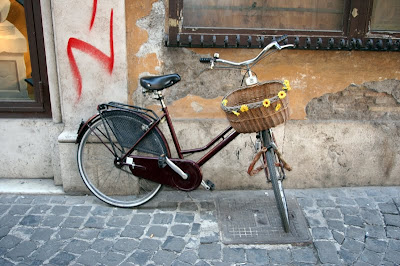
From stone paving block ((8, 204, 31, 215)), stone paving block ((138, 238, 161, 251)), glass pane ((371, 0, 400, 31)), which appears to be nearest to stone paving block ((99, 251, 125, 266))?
stone paving block ((138, 238, 161, 251))

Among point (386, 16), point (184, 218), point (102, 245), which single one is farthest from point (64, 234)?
point (386, 16)

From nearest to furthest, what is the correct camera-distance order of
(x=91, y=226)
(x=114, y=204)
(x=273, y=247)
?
(x=273, y=247) → (x=91, y=226) → (x=114, y=204)

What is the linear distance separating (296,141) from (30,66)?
9.76 ft

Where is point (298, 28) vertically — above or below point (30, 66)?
above

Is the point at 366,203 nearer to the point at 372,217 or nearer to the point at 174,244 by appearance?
the point at 372,217

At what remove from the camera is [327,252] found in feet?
10.6

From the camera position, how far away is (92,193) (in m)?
4.04

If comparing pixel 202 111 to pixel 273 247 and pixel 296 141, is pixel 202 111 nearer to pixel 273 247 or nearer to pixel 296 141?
pixel 296 141

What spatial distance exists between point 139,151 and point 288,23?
1.98 metres

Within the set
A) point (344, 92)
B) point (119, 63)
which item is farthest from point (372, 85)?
point (119, 63)

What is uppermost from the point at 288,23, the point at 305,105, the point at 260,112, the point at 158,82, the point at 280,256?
the point at 288,23

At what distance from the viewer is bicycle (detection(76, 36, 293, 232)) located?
3590mm

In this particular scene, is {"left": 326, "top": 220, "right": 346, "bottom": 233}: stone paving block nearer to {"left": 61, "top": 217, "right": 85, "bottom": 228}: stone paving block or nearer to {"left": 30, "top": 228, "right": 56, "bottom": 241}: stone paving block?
{"left": 61, "top": 217, "right": 85, "bottom": 228}: stone paving block

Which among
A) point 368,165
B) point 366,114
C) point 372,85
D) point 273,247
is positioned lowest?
point 273,247
